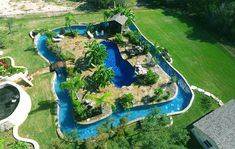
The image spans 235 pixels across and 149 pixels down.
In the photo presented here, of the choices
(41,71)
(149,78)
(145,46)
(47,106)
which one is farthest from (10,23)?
(149,78)

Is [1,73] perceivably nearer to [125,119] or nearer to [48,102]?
[48,102]

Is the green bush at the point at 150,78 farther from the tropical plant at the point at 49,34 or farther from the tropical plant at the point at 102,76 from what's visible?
the tropical plant at the point at 49,34

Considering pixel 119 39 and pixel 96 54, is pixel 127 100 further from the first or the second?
pixel 119 39

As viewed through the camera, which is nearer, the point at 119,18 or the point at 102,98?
the point at 102,98

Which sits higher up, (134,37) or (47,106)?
(134,37)

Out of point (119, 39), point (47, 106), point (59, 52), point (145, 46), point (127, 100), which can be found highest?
point (119, 39)

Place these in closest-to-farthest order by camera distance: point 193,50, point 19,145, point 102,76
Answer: point 19,145 < point 102,76 < point 193,50

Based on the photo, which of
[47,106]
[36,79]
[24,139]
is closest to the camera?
[24,139]

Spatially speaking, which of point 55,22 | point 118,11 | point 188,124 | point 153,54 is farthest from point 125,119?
point 55,22
